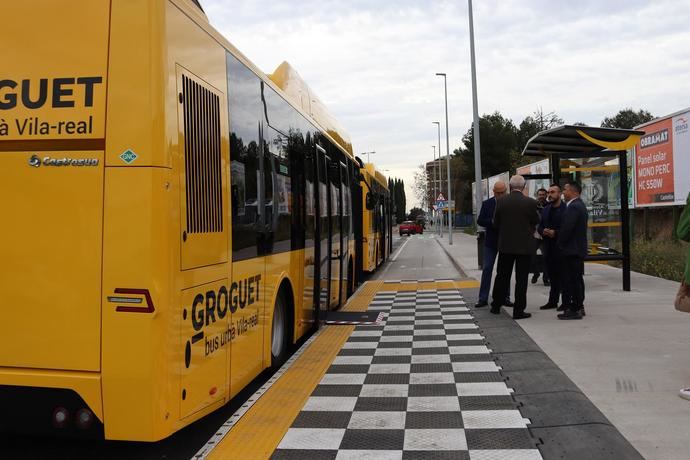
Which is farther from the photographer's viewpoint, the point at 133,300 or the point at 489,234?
the point at 489,234

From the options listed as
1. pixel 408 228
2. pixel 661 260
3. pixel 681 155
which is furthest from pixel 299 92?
pixel 408 228

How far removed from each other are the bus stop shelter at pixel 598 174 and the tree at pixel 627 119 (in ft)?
217

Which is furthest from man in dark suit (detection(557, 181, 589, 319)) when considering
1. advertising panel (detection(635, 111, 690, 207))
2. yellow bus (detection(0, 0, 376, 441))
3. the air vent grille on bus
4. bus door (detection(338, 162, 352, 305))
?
advertising panel (detection(635, 111, 690, 207))

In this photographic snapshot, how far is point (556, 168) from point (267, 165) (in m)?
7.30

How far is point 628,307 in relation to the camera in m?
9.48

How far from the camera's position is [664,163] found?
25188 millimetres

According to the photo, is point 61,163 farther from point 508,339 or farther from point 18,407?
point 508,339

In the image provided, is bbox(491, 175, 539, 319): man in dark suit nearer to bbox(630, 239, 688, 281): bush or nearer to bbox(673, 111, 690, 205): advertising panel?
bbox(630, 239, 688, 281): bush

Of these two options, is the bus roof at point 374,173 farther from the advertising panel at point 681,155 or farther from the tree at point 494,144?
the tree at point 494,144

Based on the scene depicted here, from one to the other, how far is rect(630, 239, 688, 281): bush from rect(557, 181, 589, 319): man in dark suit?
4.95 m

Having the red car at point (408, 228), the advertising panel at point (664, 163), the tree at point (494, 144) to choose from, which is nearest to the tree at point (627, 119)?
the tree at point (494, 144)

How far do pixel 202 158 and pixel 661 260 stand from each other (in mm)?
14875

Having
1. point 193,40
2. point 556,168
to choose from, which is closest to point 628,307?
point 556,168

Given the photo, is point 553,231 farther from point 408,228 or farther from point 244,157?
point 408,228
